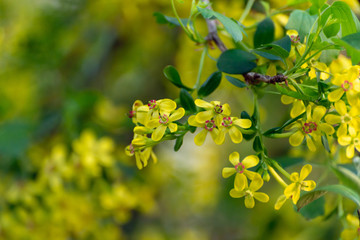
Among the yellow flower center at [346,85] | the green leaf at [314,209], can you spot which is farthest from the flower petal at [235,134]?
the green leaf at [314,209]

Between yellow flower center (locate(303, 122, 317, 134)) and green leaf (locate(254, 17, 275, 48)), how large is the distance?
0.55 ft

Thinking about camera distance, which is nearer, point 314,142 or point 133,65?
point 314,142

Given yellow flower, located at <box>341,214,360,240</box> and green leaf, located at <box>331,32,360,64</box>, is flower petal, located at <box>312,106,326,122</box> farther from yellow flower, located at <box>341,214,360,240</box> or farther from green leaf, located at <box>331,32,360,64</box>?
yellow flower, located at <box>341,214,360,240</box>

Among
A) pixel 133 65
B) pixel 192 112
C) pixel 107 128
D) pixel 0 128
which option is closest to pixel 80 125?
pixel 107 128

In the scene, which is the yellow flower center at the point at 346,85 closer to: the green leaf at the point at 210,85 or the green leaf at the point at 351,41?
the green leaf at the point at 351,41

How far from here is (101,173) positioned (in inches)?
36.1

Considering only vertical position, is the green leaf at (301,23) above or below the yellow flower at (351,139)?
above

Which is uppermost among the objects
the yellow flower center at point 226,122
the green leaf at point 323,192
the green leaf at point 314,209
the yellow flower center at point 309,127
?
the yellow flower center at point 226,122

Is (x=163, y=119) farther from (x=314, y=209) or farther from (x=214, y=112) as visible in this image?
(x=314, y=209)

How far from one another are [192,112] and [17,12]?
121 cm

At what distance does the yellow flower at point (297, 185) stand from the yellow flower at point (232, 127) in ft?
0.22

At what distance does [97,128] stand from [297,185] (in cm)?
72

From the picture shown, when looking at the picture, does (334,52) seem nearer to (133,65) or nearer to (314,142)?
(314,142)

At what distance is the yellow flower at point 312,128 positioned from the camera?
0.39 m
